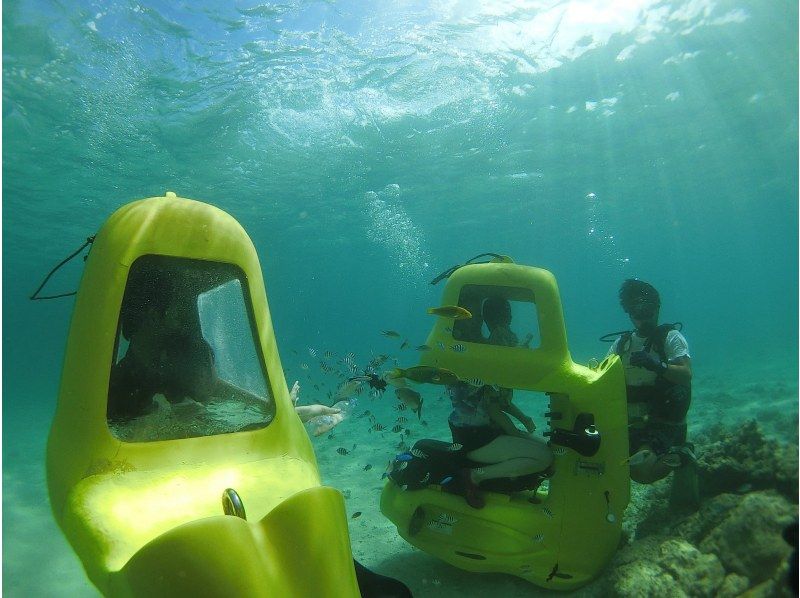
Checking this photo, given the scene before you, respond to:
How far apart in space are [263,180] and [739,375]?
2564cm

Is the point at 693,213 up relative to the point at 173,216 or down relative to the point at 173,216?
up

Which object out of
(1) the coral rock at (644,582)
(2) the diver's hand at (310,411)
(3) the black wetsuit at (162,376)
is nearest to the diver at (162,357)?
(3) the black wetsuit at (162,376)

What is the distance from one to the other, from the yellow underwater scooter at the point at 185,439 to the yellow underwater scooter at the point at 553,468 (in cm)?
199

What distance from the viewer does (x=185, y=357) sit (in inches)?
95.3

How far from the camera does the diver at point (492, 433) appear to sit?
3980mm

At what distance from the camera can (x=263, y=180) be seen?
74.3 ft

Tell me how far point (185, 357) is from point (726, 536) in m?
4.12

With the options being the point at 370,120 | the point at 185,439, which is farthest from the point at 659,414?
the point at 370,120

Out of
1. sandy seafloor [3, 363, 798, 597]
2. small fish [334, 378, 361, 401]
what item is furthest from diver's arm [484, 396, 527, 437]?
small fish [334, 378, 361, 401]

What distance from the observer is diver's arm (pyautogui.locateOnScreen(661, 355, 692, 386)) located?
173 inches

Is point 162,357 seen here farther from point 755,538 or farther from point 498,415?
point 755,538

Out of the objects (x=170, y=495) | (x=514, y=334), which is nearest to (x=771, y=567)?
(x=514, y=334)

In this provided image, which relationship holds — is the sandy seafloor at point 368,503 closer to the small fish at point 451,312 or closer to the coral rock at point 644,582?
the coral rock at point 644,582

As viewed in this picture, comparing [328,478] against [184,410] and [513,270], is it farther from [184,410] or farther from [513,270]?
[184,410]
